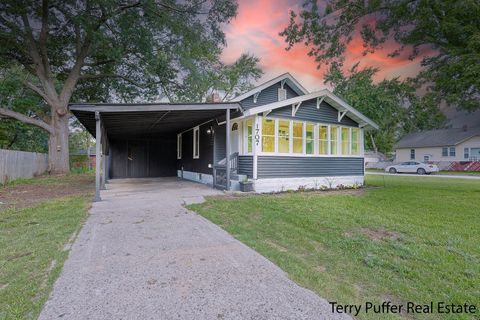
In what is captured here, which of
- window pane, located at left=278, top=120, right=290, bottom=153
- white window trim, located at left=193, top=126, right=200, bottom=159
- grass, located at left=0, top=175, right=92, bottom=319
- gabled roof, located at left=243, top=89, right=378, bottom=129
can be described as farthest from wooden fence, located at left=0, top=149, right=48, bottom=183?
window pane, located at left=278, top=120, right=290, bottom=153

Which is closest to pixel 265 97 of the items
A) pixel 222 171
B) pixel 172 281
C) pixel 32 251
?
pixel 222 171

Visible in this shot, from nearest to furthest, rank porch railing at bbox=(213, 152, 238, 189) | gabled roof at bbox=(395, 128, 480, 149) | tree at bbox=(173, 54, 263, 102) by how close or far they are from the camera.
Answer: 1. porch railing at bbox=(213, 152, 238, 189)
2. tree at bbox=(173, 54, 263, 102)
3. gabled roof at bbox=(395, 128, 480, 149)

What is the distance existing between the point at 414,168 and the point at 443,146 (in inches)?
336

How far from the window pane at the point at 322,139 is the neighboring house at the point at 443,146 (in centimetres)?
2540

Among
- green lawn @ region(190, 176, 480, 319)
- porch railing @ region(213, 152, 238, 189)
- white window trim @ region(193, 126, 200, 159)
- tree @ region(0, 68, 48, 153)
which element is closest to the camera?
green lawn @ region(190, 176, 480, 319)

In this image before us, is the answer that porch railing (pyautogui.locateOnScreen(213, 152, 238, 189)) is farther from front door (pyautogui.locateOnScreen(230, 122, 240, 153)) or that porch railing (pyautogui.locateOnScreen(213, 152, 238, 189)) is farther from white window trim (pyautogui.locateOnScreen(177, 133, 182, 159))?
white window trim (pyautogui.locateOnScreen(177, 133, 182, 159))

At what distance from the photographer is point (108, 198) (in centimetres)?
774

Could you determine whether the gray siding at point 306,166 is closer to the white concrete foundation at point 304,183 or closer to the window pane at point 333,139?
the white concrete foundation at point 304,183

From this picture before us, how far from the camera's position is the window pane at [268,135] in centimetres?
927

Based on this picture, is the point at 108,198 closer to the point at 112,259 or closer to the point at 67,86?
the point at 112,259

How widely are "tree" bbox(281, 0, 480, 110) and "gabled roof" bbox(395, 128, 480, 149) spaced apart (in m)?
22.4

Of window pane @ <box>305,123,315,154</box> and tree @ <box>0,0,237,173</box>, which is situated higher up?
tree @ <box>0,0,237,173</box>

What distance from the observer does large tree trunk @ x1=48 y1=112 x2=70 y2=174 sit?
15.5 metres

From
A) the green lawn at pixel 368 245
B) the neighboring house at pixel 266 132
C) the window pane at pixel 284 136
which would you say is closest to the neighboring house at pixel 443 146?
the neighboring house at pixel 266 132
